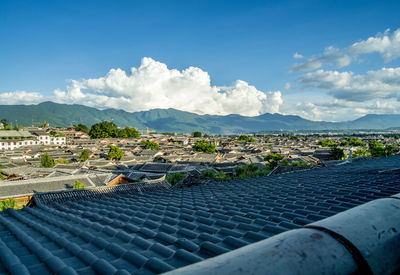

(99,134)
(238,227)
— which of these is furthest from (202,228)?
(99,134)

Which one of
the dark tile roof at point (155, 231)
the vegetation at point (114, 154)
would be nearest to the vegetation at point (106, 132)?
the vegetation at point (114, 154)

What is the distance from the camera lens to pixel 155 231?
281cm

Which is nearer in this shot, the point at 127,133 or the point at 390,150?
the point at 390,150

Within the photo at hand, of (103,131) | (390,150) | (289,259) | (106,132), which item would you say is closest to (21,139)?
(103,131)

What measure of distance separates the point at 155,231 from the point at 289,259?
2074mm

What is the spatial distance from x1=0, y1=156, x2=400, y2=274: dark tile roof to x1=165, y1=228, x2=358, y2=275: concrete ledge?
2.83 feet

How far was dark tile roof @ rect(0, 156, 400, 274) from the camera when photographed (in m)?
1.98

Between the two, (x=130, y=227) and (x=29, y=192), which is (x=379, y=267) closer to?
(x=130, y=227)

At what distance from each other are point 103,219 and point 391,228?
3.53 metres

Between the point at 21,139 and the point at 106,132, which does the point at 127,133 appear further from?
the point at 21,139

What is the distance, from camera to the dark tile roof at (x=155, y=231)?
6.51 feet

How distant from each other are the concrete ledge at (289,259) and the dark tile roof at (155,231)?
86 cm

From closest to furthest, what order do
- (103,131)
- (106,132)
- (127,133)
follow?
1. (103,131)
2. (106,132)
3. (127,133)

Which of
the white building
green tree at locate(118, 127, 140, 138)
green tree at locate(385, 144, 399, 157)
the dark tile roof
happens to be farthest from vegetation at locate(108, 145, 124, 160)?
green tree at locate(118, 127, 140, 138)
